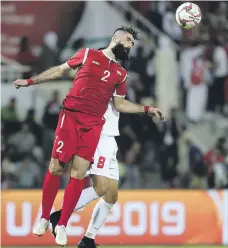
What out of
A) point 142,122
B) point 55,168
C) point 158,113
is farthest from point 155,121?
point 158,113

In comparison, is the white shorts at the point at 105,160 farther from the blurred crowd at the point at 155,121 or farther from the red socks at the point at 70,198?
the blurred crowd at the point at 155,121

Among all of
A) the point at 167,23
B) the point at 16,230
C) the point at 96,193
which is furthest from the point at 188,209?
the point at 96,193

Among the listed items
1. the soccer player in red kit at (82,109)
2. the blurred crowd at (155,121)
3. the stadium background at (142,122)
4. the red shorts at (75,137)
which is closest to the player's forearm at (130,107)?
the soccer player in red kit at (82,109)

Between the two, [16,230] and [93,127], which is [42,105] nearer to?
[16,230]

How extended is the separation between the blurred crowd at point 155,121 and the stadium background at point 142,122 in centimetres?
2

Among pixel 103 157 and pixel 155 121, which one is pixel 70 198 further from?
pixel 155 121

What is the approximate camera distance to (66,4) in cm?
1619

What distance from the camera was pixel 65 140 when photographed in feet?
28.5

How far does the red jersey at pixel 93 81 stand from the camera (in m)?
8.76

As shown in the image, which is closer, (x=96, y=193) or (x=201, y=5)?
(x=96, y=193)

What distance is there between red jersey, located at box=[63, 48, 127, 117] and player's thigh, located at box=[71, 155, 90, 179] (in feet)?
1.54

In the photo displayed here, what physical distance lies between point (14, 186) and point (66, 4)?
12.4 feet

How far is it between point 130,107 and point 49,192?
3.83ft

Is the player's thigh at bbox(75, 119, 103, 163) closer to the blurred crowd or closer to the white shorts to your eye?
the white shorts
